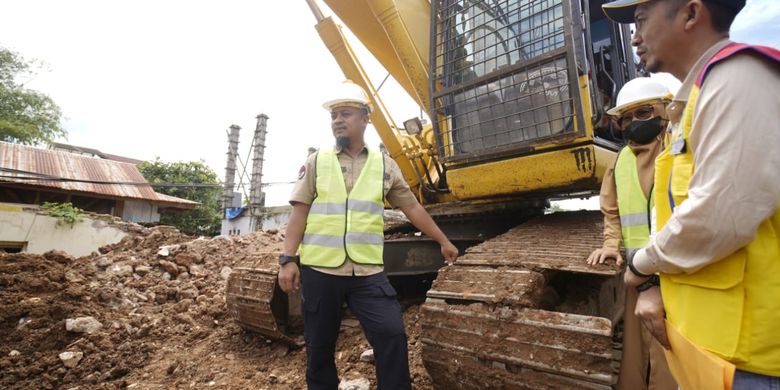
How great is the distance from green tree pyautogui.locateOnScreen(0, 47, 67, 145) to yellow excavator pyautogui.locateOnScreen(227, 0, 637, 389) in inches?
1061

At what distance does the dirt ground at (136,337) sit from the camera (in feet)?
10.4

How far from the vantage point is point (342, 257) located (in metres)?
2.21

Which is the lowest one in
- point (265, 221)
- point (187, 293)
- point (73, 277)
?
point (187, 293)

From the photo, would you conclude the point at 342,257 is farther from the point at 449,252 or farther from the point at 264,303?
the point at 264,303

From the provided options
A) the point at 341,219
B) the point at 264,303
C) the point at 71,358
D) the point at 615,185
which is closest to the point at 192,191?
the point at 71,358

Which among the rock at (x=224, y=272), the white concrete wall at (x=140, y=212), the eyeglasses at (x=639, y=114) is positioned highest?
the white concrete wall at (x=140, y=212)

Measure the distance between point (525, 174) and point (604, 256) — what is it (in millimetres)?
1017

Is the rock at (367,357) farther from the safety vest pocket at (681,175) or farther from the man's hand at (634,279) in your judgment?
A: the safety vest pocket at (681,175)

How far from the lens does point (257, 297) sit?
3.42 m

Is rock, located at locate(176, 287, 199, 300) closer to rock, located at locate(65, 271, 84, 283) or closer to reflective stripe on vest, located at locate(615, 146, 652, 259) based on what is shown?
rock, located at locate(65, 271, 84, 283)

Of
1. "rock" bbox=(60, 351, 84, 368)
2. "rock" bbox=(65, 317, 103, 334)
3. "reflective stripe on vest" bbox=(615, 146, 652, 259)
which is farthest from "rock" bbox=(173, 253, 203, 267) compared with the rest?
"reflective stripe on vest" bbox=(615, 146, 652, 259)

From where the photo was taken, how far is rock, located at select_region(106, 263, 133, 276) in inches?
228

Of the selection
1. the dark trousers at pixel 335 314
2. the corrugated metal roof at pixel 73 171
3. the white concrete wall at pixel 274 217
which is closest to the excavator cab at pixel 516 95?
the dark trousers at pixel 335 314

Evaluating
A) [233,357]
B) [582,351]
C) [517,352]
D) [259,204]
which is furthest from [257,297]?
[259,204]
